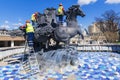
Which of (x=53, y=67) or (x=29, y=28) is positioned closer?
(x=29, y=28)

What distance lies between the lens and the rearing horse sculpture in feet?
42.9

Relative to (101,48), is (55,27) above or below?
above

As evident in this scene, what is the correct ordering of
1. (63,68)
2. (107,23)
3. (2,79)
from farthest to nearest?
(107,23), (63,68), (2,79)

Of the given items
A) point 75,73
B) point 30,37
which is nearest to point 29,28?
point 30,37

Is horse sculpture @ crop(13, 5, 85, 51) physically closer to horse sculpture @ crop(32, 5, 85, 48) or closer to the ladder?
horse sculpture @ crop(32, 5, 85, 48)

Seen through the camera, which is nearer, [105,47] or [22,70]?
[22,70]

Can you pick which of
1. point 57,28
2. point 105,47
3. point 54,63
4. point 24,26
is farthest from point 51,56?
point 105,47

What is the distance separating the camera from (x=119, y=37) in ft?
171

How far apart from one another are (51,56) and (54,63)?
67 centimetres

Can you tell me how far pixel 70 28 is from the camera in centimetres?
1358

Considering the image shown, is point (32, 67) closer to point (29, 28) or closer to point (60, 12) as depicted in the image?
point (29, 28)

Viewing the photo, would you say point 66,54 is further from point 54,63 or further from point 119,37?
point 119,37

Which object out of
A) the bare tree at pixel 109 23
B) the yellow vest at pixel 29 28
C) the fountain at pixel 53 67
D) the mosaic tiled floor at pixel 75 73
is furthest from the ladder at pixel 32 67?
the bare tree at pixel 109 23

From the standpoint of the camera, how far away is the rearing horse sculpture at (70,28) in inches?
514
